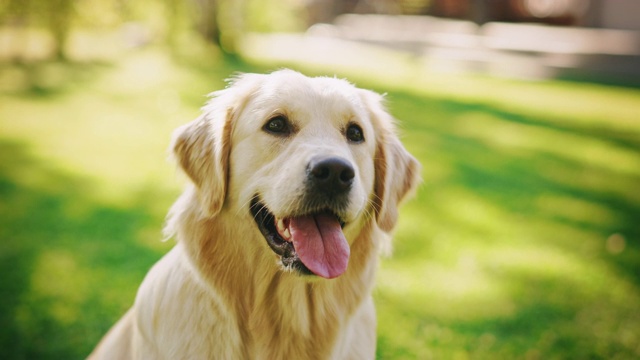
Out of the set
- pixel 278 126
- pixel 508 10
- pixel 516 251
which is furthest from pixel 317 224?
pixel 508 10

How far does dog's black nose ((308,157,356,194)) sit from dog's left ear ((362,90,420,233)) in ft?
1.79

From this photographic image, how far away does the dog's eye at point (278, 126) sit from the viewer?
260 cm

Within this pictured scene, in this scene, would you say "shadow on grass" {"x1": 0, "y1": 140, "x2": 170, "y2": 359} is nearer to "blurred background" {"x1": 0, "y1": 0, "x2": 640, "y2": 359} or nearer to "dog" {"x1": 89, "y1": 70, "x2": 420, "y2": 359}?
"blurred background" {"x1": 0, "y1": 0, "x2": 640, "y2": 359}

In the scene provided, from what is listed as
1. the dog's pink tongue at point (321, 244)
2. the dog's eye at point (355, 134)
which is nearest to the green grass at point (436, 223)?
the dog's pink tongue at point (321, 244)

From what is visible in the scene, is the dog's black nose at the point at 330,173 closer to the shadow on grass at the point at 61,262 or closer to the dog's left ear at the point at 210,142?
the dog's left ear at the point at 210,142

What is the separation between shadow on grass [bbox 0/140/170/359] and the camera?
3.58 metres

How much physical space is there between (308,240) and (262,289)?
353mm

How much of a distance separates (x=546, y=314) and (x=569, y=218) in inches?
85.7

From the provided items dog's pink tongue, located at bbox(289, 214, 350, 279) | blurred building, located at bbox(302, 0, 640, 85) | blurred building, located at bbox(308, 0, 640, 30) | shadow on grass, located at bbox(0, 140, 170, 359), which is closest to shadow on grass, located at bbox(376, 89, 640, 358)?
dog's pink tongue, located at bbox(289, 214, 350, 279)

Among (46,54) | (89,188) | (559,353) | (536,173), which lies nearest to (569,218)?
(536,173)

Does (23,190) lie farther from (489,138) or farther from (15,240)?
(489,138)

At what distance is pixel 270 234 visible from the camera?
2520 mm

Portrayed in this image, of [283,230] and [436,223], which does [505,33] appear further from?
[283,230]

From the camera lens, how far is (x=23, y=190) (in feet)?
19.1
